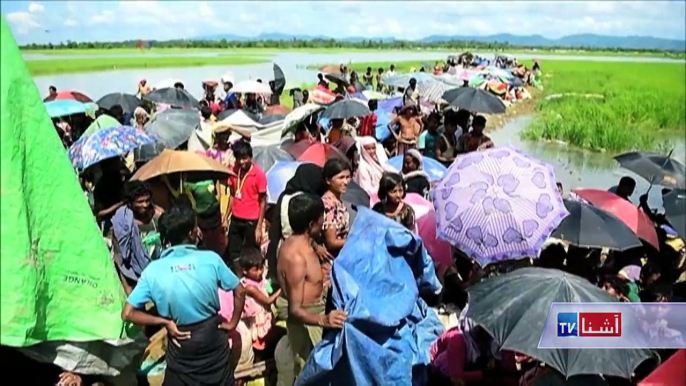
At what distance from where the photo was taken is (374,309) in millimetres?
3307

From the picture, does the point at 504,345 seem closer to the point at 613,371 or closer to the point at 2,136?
the point at 613,371

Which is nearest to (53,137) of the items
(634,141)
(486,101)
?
(486,101)

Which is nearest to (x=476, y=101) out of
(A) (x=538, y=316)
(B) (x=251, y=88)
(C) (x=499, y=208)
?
(B) (x=251, y=88)

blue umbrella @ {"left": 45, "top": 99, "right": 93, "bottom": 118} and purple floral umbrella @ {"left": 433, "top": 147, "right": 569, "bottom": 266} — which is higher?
purple floral umbrella @ {"left": 433, "top": 147, "right": 569, "bottom": 266}

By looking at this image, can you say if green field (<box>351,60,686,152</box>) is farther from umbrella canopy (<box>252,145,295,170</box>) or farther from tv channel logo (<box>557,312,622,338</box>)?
tv channel logo (<box>557,312,622,338</box>)

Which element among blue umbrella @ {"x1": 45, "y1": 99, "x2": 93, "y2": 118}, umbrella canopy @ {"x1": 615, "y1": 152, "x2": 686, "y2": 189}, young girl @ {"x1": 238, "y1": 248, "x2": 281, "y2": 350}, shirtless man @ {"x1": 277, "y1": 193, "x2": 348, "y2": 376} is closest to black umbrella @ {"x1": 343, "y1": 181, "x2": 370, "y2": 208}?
young girl @ {"x1": 238, "y1": 248, "x2": 281, "y2": 350}

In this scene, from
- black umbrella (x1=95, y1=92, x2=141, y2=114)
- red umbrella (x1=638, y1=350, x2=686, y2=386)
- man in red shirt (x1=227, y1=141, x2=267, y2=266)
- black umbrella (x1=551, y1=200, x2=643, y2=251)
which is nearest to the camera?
red umbrella (x1=638, y1=350, x2=686, y2=386)

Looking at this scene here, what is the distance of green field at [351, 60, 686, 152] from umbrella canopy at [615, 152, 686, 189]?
11.5 meters

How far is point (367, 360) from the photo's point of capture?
3254mm

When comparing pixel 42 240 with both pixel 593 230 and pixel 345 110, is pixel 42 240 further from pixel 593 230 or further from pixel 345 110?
pixel 345 110

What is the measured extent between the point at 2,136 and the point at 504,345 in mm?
2380

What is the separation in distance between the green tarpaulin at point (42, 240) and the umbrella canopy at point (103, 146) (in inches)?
82.8

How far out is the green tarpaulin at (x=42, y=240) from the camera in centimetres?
245

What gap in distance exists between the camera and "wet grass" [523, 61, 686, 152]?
17516 mm
